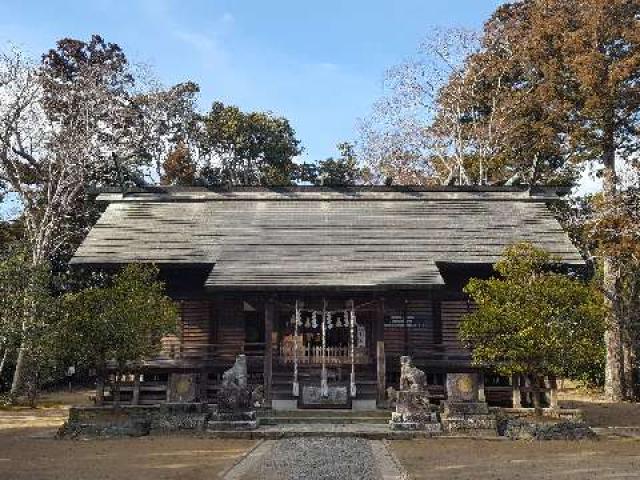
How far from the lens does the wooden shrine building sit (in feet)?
59.5

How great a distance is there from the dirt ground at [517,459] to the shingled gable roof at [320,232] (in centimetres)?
531

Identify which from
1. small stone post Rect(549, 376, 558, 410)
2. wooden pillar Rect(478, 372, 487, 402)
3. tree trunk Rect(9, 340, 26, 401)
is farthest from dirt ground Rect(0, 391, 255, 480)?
small stone post Rect(549, 376, 558, 410)

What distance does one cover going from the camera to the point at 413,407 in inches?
599

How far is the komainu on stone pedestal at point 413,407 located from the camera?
48.8ft

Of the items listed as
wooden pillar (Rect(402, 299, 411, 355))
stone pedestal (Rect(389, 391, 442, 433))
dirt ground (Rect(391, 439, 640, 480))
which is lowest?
dirt ground (Rect(391, 439, 640, 480))

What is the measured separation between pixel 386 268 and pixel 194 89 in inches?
1141

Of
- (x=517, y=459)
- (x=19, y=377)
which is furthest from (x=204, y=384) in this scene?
(x=517, y=459)

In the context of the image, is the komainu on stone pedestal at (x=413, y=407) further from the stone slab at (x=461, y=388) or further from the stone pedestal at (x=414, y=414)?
the stone slab at (x=461, y=388)

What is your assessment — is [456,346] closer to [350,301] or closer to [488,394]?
[488,394]

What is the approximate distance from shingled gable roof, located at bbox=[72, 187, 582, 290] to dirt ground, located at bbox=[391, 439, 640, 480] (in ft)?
17.4

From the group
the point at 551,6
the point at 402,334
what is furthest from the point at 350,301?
the point at 551,6

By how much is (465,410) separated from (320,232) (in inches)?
328

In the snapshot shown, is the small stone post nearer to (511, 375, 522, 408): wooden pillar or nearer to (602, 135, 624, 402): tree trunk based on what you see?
(511, 375, 522, 408): wooden pillar

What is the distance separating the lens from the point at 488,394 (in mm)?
19078
